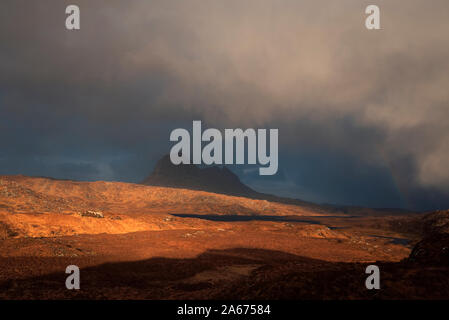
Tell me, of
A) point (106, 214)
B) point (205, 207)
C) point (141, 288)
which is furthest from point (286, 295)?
point (205, 207)

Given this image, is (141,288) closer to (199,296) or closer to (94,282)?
(94,282)

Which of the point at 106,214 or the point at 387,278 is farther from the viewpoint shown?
the point at 106,214

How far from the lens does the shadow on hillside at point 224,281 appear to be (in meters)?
7.96

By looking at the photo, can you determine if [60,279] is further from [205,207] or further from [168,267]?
[205,207]

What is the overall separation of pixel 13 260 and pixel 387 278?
77.0ft

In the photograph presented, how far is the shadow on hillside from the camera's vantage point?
7957 millimetres

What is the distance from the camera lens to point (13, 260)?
58.0 ft

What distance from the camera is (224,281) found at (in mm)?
15680

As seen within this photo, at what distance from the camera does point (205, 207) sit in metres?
115

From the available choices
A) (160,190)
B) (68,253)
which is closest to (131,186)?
(160,190)

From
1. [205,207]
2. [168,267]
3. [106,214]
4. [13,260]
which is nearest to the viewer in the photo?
[13,260]
